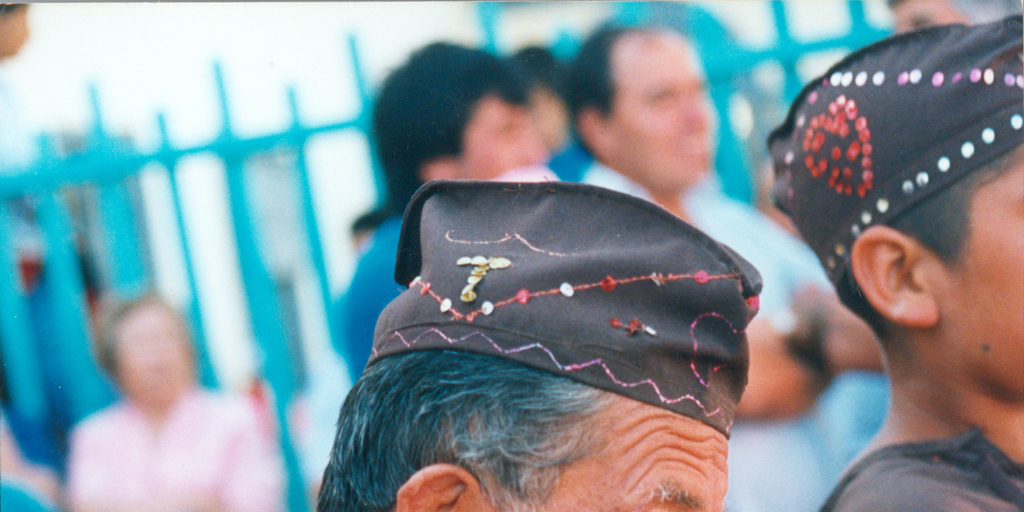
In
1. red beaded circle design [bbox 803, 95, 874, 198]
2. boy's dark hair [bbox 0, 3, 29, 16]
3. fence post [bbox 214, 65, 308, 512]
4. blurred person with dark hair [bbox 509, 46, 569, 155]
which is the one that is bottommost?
fence post [bbox 214, 65, 308, 512]

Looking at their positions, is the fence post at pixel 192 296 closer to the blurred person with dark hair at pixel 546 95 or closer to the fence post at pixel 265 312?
the fence post at pixel 265 312

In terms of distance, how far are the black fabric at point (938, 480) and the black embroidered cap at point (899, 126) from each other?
0.35 metres

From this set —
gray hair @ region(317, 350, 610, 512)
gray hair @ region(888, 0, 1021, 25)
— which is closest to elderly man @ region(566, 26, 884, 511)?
gray hair @ region(888, 0, 1021, 25)

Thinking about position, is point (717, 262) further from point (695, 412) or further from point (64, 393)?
point (64, 393)

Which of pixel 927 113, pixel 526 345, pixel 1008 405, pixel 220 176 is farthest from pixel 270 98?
pixel 1008 405

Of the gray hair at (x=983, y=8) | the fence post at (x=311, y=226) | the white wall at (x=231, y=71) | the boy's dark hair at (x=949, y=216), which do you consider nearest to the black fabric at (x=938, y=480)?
the boy's dark hair at (x=949, y=216)

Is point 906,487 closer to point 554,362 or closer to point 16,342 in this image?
point 554,362

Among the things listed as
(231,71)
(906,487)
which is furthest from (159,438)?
(906,487)

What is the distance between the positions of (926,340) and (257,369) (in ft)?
5.56

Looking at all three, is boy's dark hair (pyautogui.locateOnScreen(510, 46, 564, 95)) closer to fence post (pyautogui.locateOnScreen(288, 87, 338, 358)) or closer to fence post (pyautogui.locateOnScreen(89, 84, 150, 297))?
fence post (pyautogui.locateOnScreen(288, 87, 338, 358))

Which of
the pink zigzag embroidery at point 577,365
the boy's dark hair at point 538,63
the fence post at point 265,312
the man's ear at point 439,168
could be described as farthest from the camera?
the fence post at point 265,312

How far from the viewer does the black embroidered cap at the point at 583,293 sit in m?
1.02

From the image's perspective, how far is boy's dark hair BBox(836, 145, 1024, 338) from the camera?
1386 mm

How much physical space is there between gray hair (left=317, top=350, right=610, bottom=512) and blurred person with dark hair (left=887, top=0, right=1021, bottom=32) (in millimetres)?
1362
